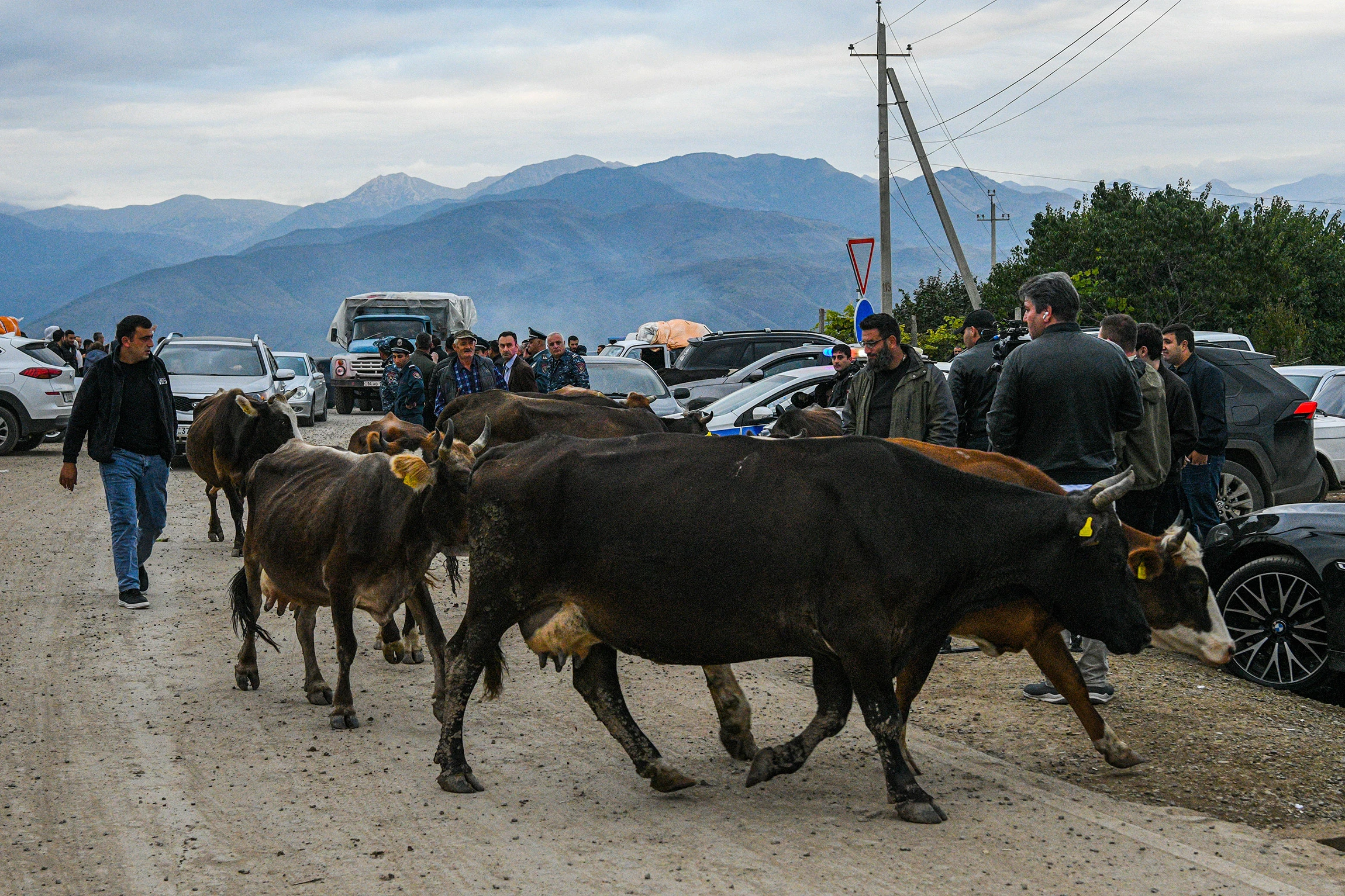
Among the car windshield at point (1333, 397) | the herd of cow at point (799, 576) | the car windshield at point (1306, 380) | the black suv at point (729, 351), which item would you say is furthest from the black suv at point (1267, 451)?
the black suv at point (729, 351)

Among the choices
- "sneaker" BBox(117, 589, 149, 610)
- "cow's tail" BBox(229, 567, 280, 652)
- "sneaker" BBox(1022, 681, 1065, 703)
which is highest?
"cow's tail" BBox(229, 567, 280, 652)

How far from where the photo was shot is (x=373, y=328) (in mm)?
35469

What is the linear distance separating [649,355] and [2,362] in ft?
50.6

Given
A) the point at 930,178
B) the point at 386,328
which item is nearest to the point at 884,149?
the point at 930,178

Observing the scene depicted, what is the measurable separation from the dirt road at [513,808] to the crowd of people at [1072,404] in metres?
1.73

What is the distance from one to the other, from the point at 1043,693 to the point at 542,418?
4442 mm

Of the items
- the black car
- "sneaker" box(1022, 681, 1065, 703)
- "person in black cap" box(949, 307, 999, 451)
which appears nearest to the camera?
"sneaker" box(1022, 681, 1065, 703)

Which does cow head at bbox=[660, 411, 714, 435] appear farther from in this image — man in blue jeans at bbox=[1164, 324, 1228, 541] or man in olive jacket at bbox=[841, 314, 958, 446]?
man in blue jeans at bbox=[1164, 324, 1228, 541]

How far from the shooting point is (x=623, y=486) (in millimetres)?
5797

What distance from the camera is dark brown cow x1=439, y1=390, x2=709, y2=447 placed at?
987 cm

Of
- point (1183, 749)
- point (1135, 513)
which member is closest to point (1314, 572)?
point (1135, 513)

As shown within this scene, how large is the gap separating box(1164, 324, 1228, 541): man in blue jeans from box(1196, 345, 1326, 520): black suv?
2.25 meters

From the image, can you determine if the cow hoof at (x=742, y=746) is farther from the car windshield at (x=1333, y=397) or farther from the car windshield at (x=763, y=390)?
the car windshield at (x=1333, y=397)

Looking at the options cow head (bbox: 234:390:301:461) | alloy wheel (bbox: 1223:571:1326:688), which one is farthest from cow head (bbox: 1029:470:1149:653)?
cow head (bbox: 234:390:301:461)
